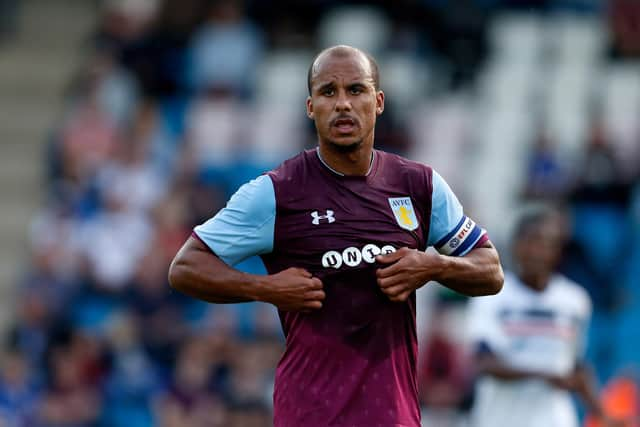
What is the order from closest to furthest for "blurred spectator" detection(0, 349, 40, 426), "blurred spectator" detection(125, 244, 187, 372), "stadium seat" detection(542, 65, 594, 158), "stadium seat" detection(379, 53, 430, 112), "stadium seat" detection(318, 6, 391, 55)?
"blurred spectator" detection(0, 349, 40, 426) < "blurred spectator" detection(125, 244, 187, 372) < "stadium seat" detection(542, 65, 594, 158) < "stadium seat" detection(379, 53, 430, 112) < "stadium seat" detection(318, 6, 391, 55)

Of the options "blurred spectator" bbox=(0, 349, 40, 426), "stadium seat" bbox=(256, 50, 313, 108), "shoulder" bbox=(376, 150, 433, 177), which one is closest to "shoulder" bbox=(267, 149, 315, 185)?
"shoulder" bbox=(376, 150, 433, 177)

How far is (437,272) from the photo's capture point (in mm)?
5191

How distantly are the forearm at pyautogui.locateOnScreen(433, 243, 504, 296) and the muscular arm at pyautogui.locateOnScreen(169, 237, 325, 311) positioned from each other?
47 cm

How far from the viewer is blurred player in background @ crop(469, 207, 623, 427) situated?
A: 25.5 feet

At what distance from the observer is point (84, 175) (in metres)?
14.0

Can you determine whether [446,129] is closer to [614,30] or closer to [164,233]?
[614,30]

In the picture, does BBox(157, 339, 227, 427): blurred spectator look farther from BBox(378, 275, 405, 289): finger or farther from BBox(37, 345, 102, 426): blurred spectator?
BBox(378, 275, 405, 289): finger

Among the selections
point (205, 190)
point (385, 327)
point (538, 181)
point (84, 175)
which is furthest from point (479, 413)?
point (84, 175)

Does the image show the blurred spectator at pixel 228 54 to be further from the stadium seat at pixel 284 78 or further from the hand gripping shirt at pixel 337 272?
the hand gripping shirt at pixel 337 272

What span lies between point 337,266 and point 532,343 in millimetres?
2831

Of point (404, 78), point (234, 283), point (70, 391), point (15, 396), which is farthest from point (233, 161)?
point (234, 283)

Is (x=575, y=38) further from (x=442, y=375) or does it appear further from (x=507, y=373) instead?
(x=507, y=373)

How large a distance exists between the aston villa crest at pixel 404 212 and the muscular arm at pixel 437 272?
180 millimetres

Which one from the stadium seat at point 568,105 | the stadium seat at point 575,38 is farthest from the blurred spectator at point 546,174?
the stadium seat at point 575,38
